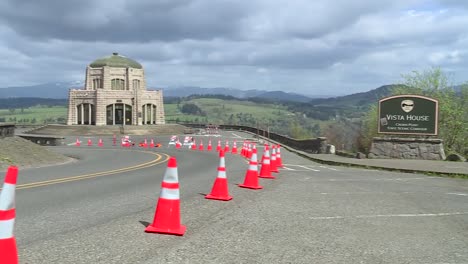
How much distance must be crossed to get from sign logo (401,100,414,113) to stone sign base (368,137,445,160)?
150 cm

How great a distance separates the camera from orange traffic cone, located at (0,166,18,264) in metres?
3.93

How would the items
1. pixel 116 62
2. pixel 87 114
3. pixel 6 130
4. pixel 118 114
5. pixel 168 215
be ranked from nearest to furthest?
pixel 168 215 < pixel 6 130 < pixel 87 114 < pixel 118 114 < pixel 116 62

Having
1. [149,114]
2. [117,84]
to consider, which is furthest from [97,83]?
[149,114]

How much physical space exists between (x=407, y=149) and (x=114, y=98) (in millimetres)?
67336

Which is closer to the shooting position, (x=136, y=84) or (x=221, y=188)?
(x=221, y=188)

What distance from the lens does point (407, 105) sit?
23.1 m

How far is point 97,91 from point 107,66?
8.14 meters

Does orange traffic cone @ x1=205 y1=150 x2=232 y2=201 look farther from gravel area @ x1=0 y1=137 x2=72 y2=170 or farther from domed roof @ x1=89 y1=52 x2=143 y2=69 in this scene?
domed roof @ x1=89 y1=52 x2=143 y2=69

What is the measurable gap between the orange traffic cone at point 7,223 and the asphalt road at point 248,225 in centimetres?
90

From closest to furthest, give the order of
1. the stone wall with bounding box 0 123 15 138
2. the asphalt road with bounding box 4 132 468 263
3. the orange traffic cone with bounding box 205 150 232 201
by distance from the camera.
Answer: the asphalt road with bounding box 4 132 468 263 < the orange traffic cone with bounding box 205 150 232 201 < the stone wall with bounding box 0 123 15 138

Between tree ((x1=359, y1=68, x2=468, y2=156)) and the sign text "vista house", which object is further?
tree ((x1=359, y1=68, x2=468, y2=156))

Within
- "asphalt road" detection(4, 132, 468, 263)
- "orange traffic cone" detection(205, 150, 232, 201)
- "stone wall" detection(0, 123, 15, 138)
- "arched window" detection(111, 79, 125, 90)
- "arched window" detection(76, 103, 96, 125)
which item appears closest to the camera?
"asphalt road" detection(4, 132, 468, 263)

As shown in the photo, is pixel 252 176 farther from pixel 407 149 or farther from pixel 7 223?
pixel 407 149

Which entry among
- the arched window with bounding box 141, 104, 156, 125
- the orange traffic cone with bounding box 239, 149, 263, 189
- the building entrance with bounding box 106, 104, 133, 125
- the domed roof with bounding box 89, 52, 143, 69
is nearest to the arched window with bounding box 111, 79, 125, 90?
the domed roof with bounding box 89, 52, 143, 69
